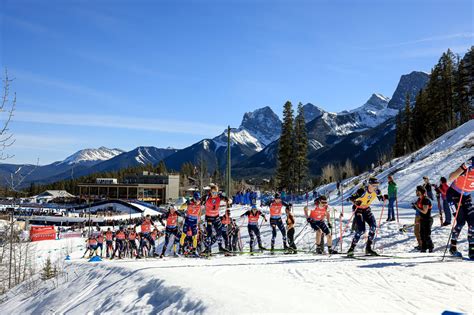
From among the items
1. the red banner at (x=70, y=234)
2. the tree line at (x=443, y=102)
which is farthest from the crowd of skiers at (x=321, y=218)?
the tree line at (x=443, y=102)

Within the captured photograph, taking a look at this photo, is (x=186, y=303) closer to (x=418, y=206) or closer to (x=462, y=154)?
(x=418, y=206)

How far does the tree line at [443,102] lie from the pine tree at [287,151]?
17335 millimetres

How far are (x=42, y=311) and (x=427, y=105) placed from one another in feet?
209

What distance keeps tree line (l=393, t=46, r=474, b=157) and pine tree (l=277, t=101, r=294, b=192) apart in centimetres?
1733

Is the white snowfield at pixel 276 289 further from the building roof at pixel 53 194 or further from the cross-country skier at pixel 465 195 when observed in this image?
the building roof at pixel 53 194

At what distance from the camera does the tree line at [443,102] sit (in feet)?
176

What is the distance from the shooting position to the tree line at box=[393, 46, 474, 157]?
176ft

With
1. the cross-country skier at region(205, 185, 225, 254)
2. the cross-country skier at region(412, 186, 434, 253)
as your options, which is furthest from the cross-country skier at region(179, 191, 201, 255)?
the cross-country skier at region(412, 186, 434, 253)

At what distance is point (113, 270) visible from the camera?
38.7ft

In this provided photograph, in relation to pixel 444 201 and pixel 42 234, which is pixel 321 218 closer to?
pixel 444 201

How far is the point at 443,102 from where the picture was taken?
5816 cm

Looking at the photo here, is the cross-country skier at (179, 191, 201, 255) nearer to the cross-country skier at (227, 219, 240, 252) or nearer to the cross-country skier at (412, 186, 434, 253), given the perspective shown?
the cross-country skier at (227, 219, 240, 252)

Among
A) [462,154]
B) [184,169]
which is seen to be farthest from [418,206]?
[184,169]

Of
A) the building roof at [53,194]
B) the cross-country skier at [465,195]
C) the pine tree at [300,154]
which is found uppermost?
the pine tree at [300,154]
